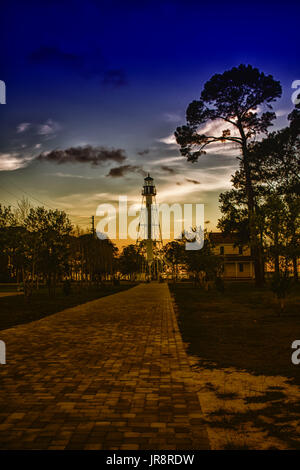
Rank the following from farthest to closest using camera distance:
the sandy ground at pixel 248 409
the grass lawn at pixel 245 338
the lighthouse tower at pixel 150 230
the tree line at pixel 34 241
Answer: the lighthouse tower at pixel 150 230 < the tree line at pixel 34 241 < the grass lawn at pixel 245 338 < the sandy ground at pixel 248 409

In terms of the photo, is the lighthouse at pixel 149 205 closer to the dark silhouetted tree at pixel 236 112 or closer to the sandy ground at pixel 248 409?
the dark silhouetted tree at pixel 236 112

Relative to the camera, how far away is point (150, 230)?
75188mm

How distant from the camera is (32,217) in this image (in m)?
26.6

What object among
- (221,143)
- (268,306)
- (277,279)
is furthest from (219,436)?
(221,143)

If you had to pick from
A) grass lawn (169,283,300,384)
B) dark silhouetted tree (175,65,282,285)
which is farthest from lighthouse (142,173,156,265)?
grass lawn (169,283,300,384)

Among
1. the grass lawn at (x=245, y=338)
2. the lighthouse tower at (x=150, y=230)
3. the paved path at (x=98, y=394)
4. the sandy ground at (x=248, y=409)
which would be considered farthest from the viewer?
the lighthouse tower at (x=150, y=230)

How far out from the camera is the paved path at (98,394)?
4.43 meters

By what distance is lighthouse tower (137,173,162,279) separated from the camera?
75062 millimetres

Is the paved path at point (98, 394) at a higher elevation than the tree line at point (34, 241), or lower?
lower

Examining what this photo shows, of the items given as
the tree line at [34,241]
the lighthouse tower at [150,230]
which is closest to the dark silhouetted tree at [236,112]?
the tree line at [34,241]

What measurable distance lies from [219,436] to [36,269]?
2313cm

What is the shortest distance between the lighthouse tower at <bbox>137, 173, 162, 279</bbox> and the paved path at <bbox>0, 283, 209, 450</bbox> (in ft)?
209

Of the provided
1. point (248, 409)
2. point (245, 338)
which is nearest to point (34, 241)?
point (245, 338)

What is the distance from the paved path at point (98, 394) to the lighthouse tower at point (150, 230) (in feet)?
209
